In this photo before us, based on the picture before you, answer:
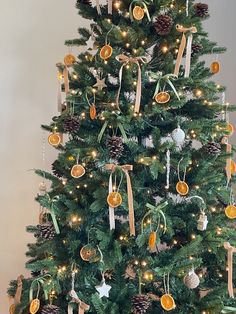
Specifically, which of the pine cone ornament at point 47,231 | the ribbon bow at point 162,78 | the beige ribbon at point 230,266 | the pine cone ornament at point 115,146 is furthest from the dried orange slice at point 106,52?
the beige ribbon at point 230,266

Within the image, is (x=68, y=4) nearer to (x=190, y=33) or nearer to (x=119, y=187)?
(x=190, y=33)

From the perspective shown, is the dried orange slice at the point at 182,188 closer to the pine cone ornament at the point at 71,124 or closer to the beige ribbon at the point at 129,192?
the beige ribbon at the point at 129,192

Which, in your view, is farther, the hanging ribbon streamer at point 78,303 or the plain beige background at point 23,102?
the plain beige background at point 23,102

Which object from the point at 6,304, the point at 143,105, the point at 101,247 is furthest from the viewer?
the point at 6,304

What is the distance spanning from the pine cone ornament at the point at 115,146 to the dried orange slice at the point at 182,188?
0.20m

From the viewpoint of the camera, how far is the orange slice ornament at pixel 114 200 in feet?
3.97

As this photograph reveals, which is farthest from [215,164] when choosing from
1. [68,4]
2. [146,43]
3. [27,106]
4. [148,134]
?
[68,4]

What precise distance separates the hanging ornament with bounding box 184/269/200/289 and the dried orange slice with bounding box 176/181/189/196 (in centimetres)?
22

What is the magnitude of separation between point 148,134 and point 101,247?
0.39m

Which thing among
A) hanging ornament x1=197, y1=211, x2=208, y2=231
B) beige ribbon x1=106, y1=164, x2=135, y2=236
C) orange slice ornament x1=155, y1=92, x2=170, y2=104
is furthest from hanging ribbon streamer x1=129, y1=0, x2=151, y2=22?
hanging ornament x1=197, y1=211, x2=208, y2=231

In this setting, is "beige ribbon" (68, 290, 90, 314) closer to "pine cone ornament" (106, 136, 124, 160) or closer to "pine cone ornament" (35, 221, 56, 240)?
"pine cone ornament" (35, 221, 56, 240)

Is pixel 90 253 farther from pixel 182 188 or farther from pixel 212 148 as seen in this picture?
pixel 212 148

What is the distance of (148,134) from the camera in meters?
1.38

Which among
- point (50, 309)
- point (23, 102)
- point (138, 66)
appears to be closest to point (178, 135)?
point (138, 66)
